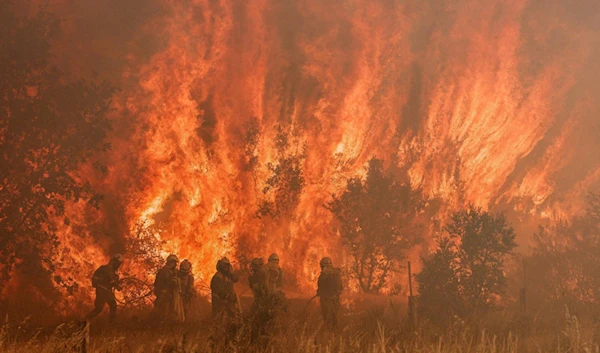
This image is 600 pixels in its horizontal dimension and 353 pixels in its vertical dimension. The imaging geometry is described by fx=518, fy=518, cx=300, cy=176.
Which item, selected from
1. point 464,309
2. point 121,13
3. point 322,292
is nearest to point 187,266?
point 322,292

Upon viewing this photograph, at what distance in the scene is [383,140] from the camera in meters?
37.7

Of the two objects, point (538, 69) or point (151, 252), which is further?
point (538, 69)

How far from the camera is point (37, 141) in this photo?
22.2 metres

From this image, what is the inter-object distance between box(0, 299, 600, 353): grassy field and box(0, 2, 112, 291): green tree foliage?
630 centimetres

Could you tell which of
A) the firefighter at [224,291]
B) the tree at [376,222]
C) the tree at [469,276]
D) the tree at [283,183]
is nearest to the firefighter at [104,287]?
the firefighter at [224,291]

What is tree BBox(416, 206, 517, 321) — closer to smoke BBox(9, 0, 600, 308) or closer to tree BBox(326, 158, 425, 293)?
tree BBox(326, 158, 425, 293)

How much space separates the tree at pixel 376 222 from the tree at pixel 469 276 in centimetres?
867

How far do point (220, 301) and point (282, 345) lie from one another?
24.5ft

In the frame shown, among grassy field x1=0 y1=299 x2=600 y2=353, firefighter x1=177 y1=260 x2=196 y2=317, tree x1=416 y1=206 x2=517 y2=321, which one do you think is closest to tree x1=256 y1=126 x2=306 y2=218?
grassy field x1=0 y1=299 x2=600 y2=353

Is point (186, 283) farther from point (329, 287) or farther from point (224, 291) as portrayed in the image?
point (329, 287)

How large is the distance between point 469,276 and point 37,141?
18439 mm

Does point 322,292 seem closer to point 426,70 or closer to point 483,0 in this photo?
point 426,70

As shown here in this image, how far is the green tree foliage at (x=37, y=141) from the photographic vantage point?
21062 mm

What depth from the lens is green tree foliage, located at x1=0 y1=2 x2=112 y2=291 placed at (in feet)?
69.1
